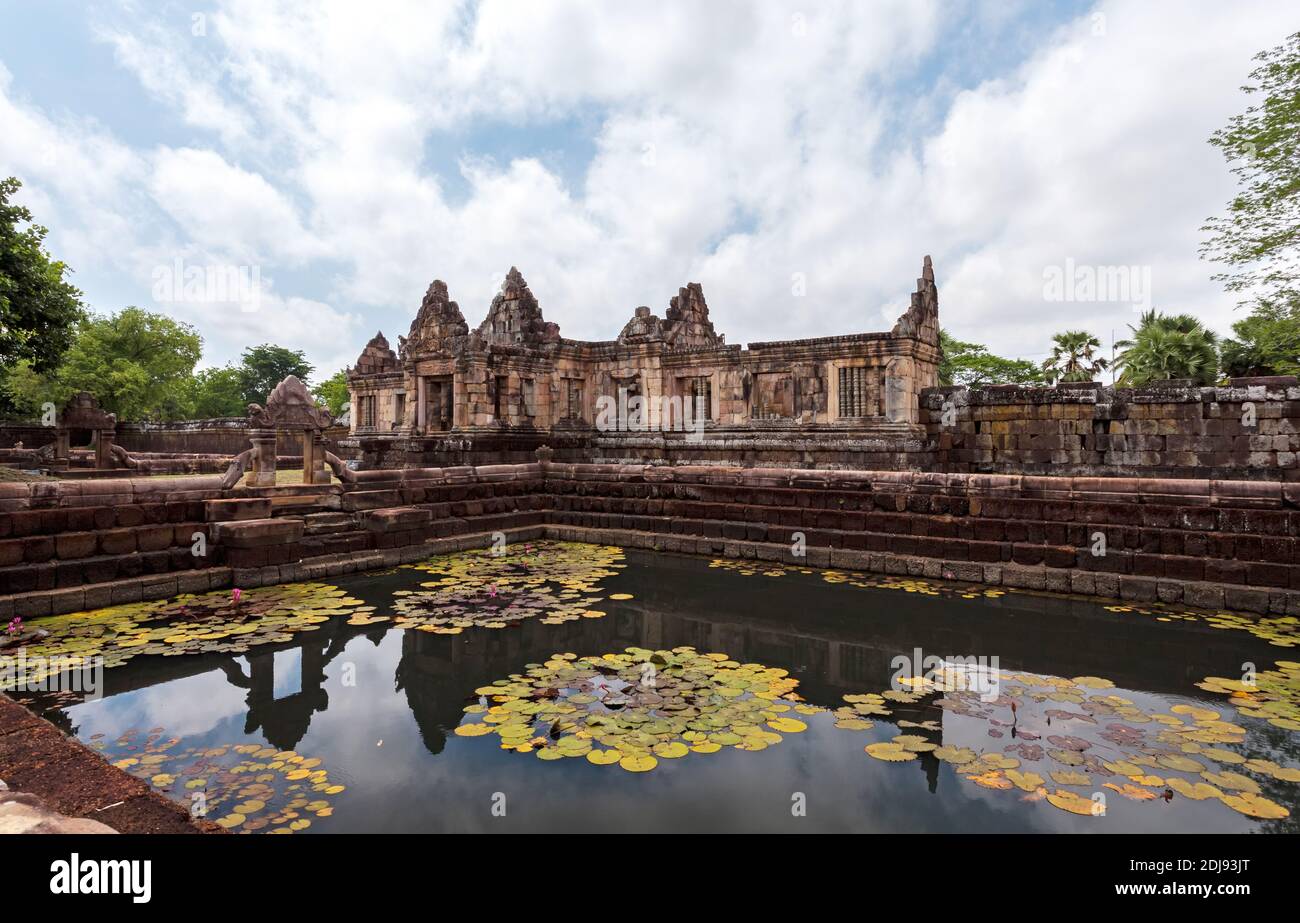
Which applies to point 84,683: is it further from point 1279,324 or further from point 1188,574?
point 1279,324

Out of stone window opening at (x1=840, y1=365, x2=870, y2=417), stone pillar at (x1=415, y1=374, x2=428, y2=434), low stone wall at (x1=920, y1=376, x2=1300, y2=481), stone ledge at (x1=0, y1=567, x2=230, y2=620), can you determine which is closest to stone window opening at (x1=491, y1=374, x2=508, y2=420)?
stone pillar at (x1=415, y1=374, x2=428, y2=434)

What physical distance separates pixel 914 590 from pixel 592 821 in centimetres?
522

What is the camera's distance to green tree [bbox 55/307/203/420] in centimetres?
3512

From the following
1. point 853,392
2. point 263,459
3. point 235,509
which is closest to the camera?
point 235,509

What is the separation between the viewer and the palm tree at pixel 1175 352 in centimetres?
2006

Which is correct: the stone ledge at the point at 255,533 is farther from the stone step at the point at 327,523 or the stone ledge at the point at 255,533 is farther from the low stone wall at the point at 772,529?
the stone step at the point at 327,523

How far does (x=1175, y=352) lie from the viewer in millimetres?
20203

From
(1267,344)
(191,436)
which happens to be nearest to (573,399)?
(1267,344)

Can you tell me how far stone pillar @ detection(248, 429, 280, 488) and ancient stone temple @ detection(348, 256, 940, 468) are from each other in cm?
738

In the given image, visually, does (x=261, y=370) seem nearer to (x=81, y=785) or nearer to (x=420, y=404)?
(x=420, y=404)

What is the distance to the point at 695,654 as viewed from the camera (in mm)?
4867

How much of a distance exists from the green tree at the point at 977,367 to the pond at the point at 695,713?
37.5 m

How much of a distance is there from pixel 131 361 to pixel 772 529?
43.6 metres
